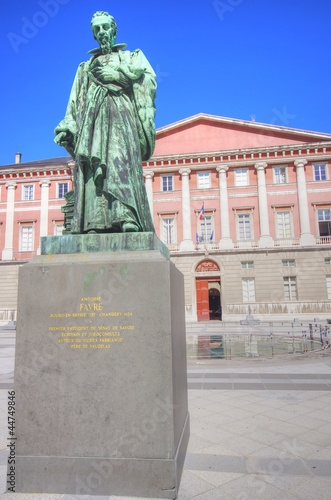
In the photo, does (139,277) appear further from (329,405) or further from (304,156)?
(304,156)

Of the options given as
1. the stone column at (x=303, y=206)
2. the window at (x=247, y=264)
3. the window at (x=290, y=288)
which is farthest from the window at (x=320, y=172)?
the window at (x=247, y=264)

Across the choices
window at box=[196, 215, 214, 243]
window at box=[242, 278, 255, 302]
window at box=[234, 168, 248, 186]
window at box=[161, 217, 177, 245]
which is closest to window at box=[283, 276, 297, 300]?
window at box=[242, 278, 255, 302]

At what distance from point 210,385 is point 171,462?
13.9 feet

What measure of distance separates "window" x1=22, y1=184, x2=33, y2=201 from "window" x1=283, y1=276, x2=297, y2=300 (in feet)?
84.6

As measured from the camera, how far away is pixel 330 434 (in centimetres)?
420

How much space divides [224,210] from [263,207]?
344 cm

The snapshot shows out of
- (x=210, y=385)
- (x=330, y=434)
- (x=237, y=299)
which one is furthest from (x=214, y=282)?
(x=330, y=434)

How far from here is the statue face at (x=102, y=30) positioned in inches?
162

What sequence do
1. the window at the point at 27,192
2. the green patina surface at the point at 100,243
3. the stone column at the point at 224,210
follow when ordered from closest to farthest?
the green patina surface at the point at 100,243 → the stone column at the point at 224,210 → the window at the point at 27,192

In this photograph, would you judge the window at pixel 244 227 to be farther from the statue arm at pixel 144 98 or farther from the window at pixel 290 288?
the statue arm at pixel 144 98

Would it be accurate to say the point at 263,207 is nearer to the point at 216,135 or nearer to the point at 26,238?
the point at 216,135

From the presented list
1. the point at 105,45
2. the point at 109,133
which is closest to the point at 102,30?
the point at 105,45

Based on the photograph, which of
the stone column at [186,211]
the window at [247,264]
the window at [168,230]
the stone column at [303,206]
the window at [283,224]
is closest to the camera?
the stone column at [303,206]

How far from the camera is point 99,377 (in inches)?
122
